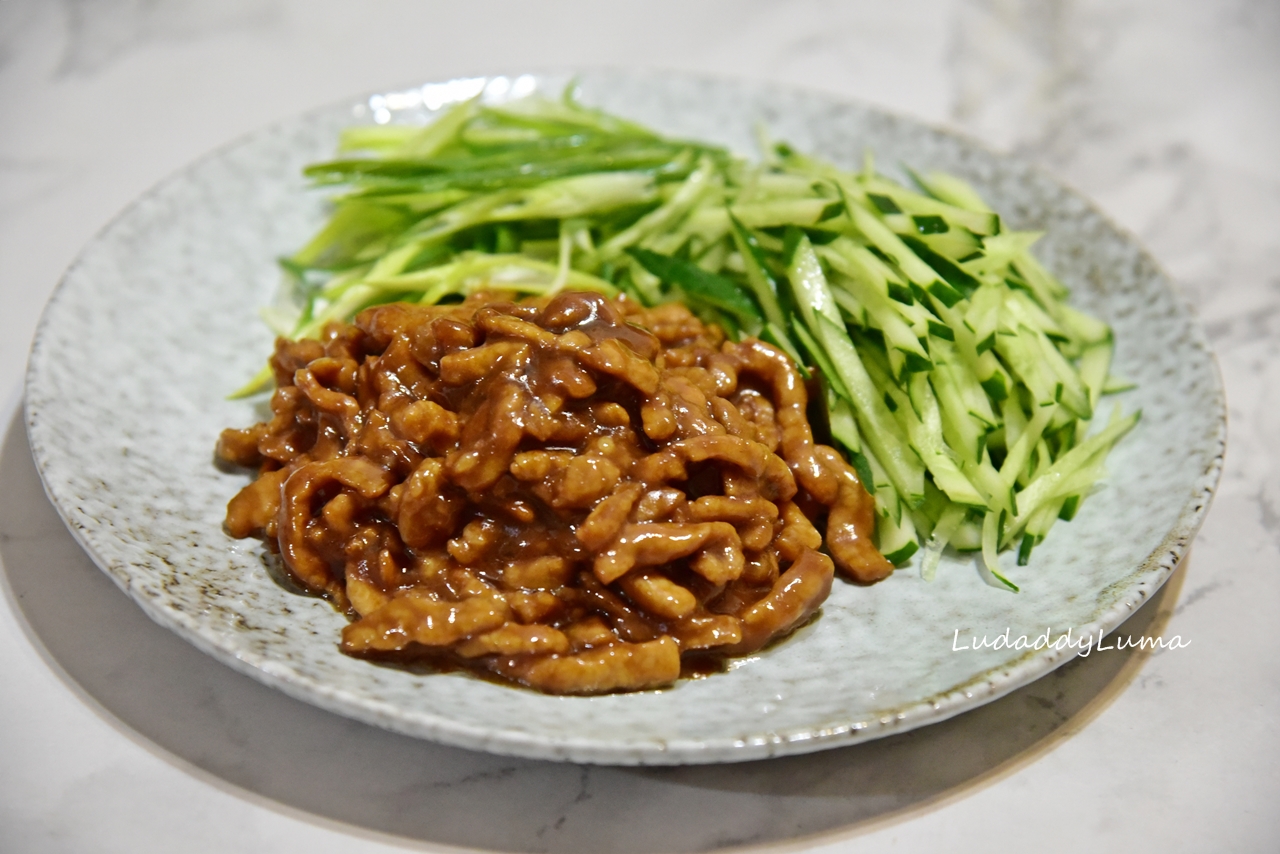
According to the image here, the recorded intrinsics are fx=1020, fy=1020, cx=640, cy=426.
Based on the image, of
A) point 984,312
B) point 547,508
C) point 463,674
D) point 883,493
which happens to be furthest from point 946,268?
point 463,674

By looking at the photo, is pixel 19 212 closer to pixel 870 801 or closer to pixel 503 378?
pixel 503 378

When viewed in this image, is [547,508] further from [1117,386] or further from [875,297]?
[1117,386]

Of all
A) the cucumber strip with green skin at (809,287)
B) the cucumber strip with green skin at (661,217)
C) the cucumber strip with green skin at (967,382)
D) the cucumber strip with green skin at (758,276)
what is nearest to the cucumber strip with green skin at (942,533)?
the cucumber strip with green skin at (967,382)

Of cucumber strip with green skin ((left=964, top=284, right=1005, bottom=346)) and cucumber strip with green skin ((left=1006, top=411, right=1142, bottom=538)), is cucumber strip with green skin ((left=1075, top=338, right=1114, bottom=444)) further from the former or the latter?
cucumber strip with green skin ((left=964, top=284, right=1005, bottom=346))

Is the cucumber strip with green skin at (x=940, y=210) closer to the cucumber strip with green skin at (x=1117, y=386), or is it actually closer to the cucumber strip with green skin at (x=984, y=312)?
the cucumber strip with green skin at (x=984, y=312)

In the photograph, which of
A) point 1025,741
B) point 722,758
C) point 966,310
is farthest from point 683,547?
point 966,310

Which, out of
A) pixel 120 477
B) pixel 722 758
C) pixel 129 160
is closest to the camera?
pixel 722 758
